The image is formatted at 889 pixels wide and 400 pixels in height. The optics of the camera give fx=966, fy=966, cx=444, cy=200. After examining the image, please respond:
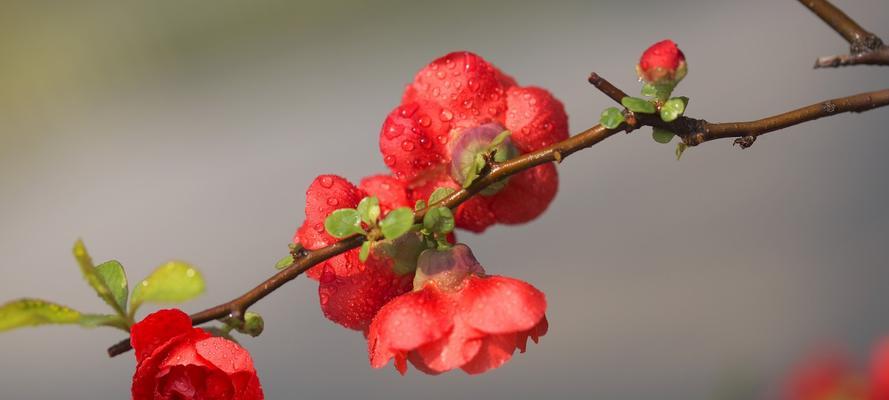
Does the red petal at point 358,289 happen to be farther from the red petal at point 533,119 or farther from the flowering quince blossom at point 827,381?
the flowering quince blossom at point 827,381

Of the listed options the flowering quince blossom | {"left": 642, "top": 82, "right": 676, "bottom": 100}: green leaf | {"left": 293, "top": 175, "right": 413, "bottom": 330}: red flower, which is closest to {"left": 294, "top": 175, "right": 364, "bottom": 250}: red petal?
{"left": 293, "top": 175, "right": 413, "bottom": 330}: red flower

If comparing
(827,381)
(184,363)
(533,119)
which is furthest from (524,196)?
(827,381)

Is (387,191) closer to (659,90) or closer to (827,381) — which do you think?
(659,90)

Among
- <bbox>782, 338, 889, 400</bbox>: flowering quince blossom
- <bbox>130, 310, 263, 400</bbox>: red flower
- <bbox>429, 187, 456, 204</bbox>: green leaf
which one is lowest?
<bbox>782, 338, 889, 400</bbox>: flowering quince blossom

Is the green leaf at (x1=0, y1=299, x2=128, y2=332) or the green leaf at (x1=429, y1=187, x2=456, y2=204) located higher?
the green leaf at (x1=429, y1=187, x2=456, y2=204)

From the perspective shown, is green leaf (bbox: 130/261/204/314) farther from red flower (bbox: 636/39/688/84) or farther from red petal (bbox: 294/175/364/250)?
red flower (bbox: 636/39/688/84)

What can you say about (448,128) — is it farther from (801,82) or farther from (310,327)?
(801,82)
